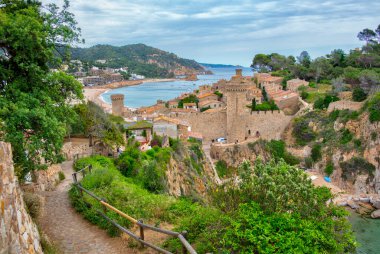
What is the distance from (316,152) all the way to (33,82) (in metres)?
34.1

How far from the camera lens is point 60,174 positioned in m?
13.6

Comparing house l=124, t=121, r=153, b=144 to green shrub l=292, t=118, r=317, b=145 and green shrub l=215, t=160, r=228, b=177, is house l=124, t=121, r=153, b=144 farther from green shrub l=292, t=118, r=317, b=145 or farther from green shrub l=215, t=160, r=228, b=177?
green shrub l=292, t=118, r=317, b=145

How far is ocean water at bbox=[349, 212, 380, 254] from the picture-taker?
2315 centimetres

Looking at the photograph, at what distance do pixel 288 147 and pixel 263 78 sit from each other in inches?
964

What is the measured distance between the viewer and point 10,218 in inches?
205

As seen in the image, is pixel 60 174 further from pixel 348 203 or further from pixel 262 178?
pixel 348 203

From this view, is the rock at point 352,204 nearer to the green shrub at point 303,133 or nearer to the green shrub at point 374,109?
the green shrub at point 374,109

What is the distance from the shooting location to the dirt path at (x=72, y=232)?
770 centimetres

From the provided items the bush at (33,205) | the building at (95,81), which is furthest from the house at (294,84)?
the building at (95,81)

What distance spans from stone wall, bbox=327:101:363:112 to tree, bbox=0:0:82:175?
35.1 meters

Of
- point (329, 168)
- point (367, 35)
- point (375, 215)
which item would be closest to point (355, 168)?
point (329, 168)

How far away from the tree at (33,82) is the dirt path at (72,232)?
1476mm

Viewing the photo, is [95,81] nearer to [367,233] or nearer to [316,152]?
[316,152]

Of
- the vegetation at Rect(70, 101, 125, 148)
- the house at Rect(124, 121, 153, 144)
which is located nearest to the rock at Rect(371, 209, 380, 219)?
the house at Rect(124, 121, 153, 144)
